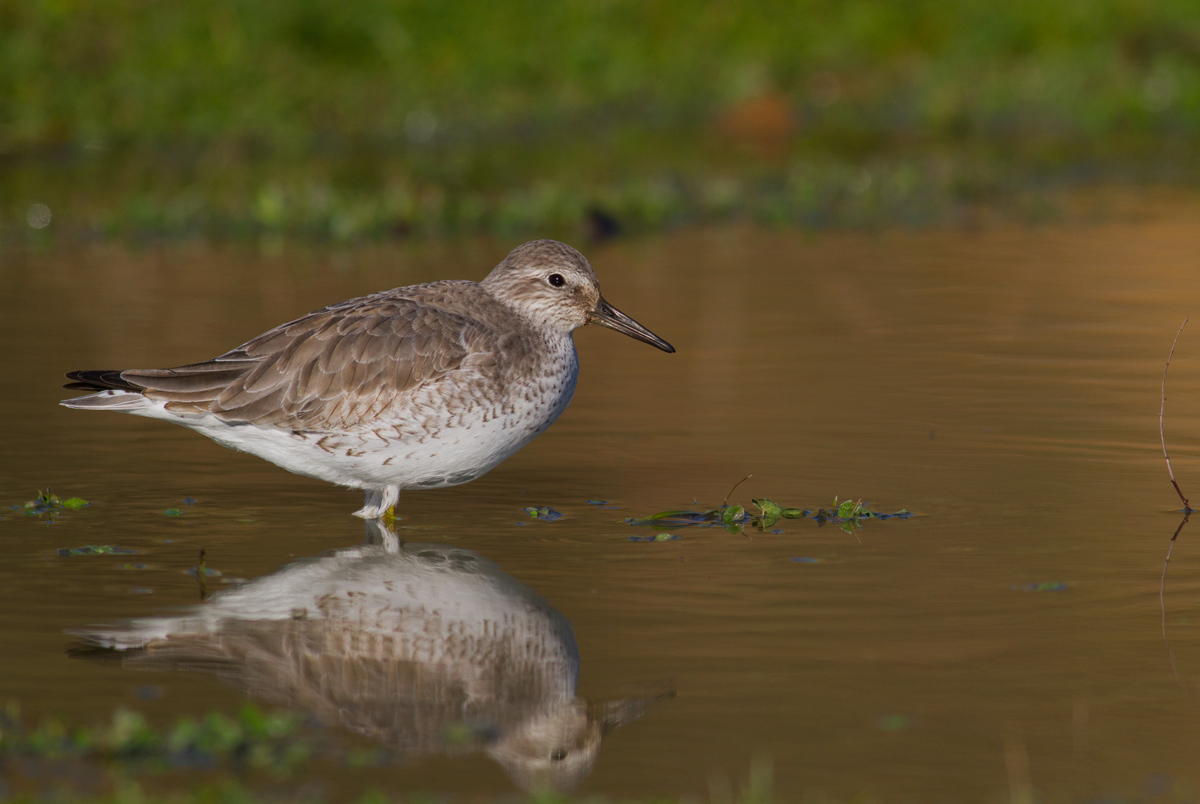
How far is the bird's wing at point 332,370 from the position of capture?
8164 millimetres

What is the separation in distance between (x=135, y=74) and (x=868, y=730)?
18.6m

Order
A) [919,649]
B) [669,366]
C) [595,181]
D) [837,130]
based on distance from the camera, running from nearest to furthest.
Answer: [919,649] → [669,366] → [595,181] → [837,130]

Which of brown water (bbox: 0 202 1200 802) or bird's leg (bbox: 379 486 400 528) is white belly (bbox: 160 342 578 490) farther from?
brown water (bbox: 0 202 1200 802)

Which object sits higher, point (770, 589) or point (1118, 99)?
point (1118, 99)

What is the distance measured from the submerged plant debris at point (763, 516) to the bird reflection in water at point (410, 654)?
3.45 ft

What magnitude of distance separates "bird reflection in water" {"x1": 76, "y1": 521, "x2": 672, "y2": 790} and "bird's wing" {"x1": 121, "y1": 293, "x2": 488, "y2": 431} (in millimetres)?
829

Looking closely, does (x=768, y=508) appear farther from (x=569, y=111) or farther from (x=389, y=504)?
(x=569, y=111)

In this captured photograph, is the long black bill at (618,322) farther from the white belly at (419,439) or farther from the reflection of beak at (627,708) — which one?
the reflection of beak at (627,708)

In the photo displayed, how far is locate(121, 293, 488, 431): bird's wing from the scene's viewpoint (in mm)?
8164

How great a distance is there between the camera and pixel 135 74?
22031 millimetres

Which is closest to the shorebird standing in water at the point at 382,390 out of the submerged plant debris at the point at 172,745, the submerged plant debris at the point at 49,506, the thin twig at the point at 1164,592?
the submerged plant debris at the point at 49,506

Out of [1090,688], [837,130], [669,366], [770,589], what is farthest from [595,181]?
[1090,688]

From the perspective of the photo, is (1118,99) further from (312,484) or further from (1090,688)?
(1090,688)

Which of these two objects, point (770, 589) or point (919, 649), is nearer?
point (919, 649)
